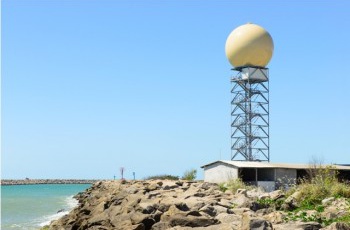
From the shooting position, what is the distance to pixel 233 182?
3238 cm

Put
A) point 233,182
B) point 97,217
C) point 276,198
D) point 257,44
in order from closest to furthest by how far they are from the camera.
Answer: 1. point 97,217
2. point 276,198
3. point 233,182
4. point 257,44

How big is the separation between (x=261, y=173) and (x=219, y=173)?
11.6ft

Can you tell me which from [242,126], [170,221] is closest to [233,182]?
[170,221]

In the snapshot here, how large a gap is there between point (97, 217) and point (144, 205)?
8.66 ft

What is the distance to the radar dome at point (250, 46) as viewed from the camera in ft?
173

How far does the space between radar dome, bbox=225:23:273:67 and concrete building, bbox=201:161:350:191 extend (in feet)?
50.7

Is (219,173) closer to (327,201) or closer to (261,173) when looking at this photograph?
(261,173)

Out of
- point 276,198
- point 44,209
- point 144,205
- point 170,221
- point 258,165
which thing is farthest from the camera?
point 44,209

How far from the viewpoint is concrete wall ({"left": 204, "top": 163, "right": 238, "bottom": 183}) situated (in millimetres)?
37312

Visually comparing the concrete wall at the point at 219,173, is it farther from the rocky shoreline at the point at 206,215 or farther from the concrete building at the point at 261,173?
the rocky shoreline at the point at 206,215

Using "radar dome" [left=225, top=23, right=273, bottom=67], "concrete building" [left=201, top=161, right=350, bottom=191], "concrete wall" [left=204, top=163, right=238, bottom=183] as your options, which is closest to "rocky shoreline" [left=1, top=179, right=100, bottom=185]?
"radar dome" [left=225, top=23, right=273, bottom=67]

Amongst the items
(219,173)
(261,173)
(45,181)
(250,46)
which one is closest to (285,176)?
(261,173)

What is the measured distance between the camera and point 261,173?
40.5m

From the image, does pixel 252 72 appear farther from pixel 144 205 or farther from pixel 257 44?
pixel 144 205
